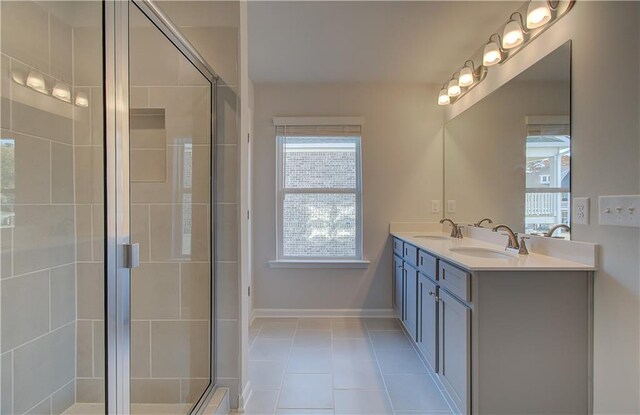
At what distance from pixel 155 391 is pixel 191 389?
172 mm

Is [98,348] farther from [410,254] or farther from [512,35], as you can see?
[512,35]

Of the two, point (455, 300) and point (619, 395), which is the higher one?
point (455, 300)

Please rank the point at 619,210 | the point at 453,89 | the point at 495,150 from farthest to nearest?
the point at 453,89 < the point at 495,150 < the point at 619,210

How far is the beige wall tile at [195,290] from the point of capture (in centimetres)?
169

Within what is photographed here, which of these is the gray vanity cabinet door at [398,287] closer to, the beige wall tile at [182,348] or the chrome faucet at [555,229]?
the chrome faucet at [555,229]

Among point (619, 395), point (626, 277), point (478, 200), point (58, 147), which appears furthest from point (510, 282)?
point (58, 147)

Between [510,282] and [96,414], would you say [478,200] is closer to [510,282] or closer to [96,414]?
[510,282]

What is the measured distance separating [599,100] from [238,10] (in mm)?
1875

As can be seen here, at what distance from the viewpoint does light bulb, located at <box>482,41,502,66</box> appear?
2.14 m

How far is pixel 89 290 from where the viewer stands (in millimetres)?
1484

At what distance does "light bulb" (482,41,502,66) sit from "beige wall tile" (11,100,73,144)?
2.57 meters

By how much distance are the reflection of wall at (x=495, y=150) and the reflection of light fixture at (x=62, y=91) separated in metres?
2.52

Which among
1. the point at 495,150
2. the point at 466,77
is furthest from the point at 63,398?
the point at 466,77

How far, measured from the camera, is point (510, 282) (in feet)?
4.81
